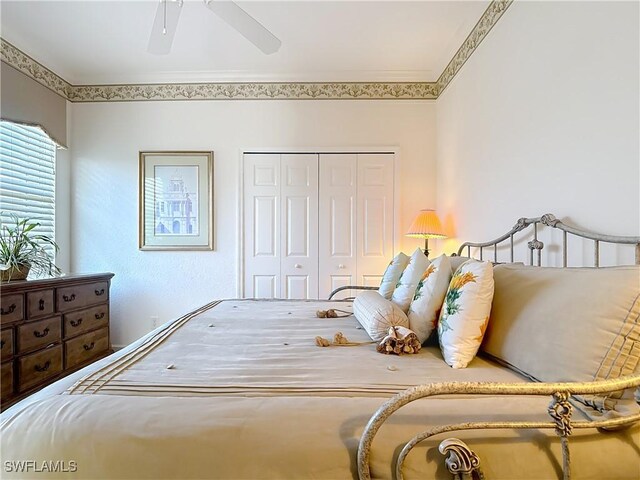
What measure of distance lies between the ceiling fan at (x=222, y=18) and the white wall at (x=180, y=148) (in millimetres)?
1380

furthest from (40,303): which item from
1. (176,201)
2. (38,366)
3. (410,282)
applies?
(410,282)

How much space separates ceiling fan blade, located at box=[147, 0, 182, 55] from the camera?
180 cm

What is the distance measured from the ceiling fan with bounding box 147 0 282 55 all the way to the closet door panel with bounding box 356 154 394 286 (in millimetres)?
1621

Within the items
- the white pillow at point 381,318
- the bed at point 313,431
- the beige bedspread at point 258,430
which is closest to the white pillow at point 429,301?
the white pillow at point 381,318

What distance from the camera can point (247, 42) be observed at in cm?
278

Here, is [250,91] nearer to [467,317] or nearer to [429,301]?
[429,301]

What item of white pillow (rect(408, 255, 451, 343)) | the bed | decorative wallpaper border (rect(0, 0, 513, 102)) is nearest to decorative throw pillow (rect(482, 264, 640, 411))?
the bed

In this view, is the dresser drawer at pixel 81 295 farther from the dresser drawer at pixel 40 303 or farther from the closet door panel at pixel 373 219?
the closet door panel at pixel 373 219

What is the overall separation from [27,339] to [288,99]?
2.82 m

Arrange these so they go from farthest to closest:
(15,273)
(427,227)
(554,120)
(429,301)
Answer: (427,227)
(15,273)
(554,120)
(429,301)

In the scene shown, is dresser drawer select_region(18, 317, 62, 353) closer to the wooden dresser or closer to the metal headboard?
the wooden dresser

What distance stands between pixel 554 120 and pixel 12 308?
3257 millimetres

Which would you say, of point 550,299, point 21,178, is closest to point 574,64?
point 550,299

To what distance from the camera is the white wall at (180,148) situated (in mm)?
3383
